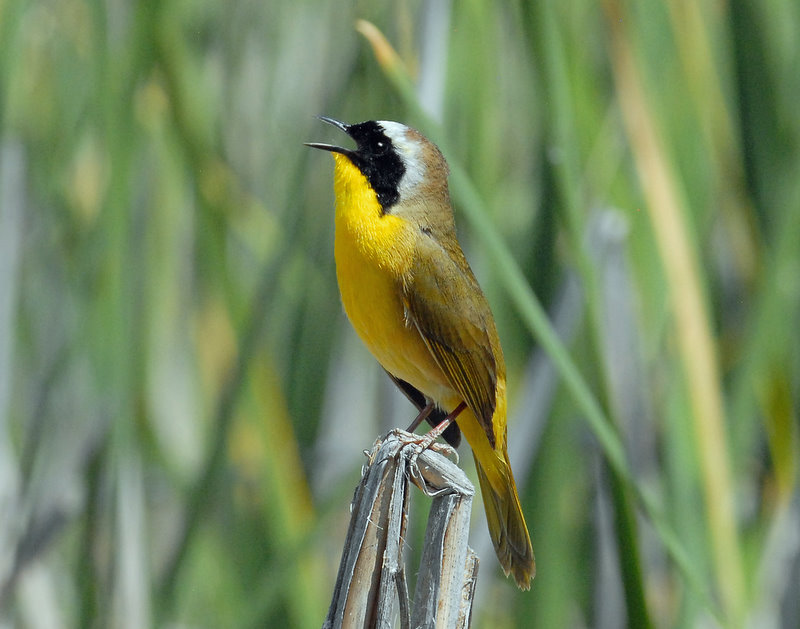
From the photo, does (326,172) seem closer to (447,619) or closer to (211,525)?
(211,525)

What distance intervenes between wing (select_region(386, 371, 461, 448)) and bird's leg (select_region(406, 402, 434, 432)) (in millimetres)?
26

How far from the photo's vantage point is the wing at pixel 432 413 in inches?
73.4

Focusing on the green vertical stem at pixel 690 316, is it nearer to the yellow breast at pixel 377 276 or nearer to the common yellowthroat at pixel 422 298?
the common yellowthroat at pixel 422 298

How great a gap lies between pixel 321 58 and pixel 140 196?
22.5 inches

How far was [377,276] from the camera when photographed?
1702 mm

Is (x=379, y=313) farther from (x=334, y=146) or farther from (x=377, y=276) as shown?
(x=334, y=146)

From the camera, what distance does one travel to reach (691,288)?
164 cm

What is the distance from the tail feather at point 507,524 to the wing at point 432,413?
0.12 metres

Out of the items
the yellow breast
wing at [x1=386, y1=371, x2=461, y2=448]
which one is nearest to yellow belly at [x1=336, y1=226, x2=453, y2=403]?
the yellow breast

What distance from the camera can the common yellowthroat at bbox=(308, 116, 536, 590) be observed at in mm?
1701

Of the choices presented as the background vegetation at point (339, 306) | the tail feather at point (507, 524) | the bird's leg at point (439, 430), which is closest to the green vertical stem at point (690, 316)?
the background vegetation at point (339, 306)

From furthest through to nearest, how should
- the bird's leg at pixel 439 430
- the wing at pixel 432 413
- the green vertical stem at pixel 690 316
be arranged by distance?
the wing at pixel 432 413
the green vertical stem at pixel 690 316
the bird's leg at pixel 439 430

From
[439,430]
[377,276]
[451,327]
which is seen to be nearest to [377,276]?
[377,276]

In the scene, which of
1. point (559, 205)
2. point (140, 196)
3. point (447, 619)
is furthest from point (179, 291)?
point (447, 619)
